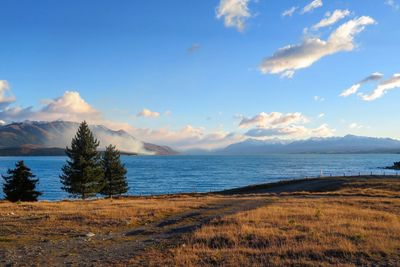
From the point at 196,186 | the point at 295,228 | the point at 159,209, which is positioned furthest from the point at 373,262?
the point at 196,186

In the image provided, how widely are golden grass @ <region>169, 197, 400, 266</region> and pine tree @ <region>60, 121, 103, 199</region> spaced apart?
40561 millimetres

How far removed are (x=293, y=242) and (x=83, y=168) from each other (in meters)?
48.8

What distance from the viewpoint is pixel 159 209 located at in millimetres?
32469

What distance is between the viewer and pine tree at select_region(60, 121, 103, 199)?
200 feet

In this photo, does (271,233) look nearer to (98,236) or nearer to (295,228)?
(295,228)

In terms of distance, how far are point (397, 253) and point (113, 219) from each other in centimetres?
1779

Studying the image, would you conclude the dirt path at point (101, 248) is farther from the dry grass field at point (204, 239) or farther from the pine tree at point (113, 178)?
the pine tree at point (113, 178)

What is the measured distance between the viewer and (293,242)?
17.9m

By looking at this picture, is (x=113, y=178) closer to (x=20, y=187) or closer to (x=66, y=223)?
(x=20, y=187)

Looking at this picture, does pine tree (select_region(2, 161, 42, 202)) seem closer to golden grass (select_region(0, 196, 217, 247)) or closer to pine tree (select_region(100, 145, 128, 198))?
pine tree (select_region(100, 145, 128, 198))

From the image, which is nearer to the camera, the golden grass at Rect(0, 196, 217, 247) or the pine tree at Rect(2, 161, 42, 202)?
the golden grass at Rect(0, 196, 217, 247)

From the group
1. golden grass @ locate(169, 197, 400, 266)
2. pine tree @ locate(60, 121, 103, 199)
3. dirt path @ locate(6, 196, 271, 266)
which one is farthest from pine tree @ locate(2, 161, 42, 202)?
golden grass @ locate(169, 197, 400, 266)

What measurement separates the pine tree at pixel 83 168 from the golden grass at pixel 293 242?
4056cm

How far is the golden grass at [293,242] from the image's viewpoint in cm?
1500
